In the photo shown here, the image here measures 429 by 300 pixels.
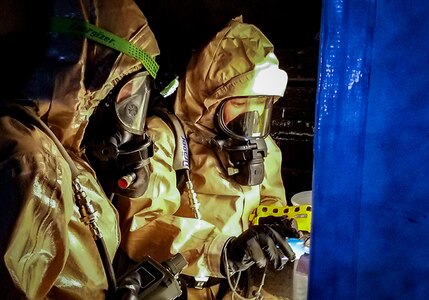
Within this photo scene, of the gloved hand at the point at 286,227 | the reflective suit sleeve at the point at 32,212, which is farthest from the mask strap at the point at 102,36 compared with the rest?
the gloved hand at the point at 286,227

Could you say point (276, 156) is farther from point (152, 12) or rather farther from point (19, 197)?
point (19, 197)

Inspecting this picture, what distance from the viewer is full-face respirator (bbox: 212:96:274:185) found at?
2.46 meters

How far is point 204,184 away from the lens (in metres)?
2.50

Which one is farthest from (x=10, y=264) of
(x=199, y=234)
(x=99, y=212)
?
(x=199, y=234)

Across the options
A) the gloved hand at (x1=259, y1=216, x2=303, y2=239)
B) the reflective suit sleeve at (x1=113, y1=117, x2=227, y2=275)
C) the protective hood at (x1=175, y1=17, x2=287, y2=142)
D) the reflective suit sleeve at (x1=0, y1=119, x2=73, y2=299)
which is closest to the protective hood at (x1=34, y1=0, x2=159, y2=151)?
the reflective suit sleeve at (x1=0, y1=119, x2=73, y2=299)

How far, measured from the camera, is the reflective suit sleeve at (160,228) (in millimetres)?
2090

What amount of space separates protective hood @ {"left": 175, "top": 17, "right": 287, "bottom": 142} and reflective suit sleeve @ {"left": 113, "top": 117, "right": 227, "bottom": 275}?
0.44m

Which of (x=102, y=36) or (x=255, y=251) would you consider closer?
(x=102, y=36)

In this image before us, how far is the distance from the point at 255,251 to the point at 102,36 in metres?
1.14

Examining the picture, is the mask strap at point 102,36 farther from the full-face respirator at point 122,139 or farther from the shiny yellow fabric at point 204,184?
the shiny yellow fabric at point 204,184

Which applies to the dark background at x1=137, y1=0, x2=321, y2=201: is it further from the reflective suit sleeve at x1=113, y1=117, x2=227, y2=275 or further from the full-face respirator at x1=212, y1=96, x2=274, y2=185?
the reflective suit sleeve at x1=113, y1=117, x2=227, y2=275

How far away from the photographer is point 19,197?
1.10 meters

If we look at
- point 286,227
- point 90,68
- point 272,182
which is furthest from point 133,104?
point 272,182

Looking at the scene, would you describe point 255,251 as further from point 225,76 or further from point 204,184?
point 225,76
